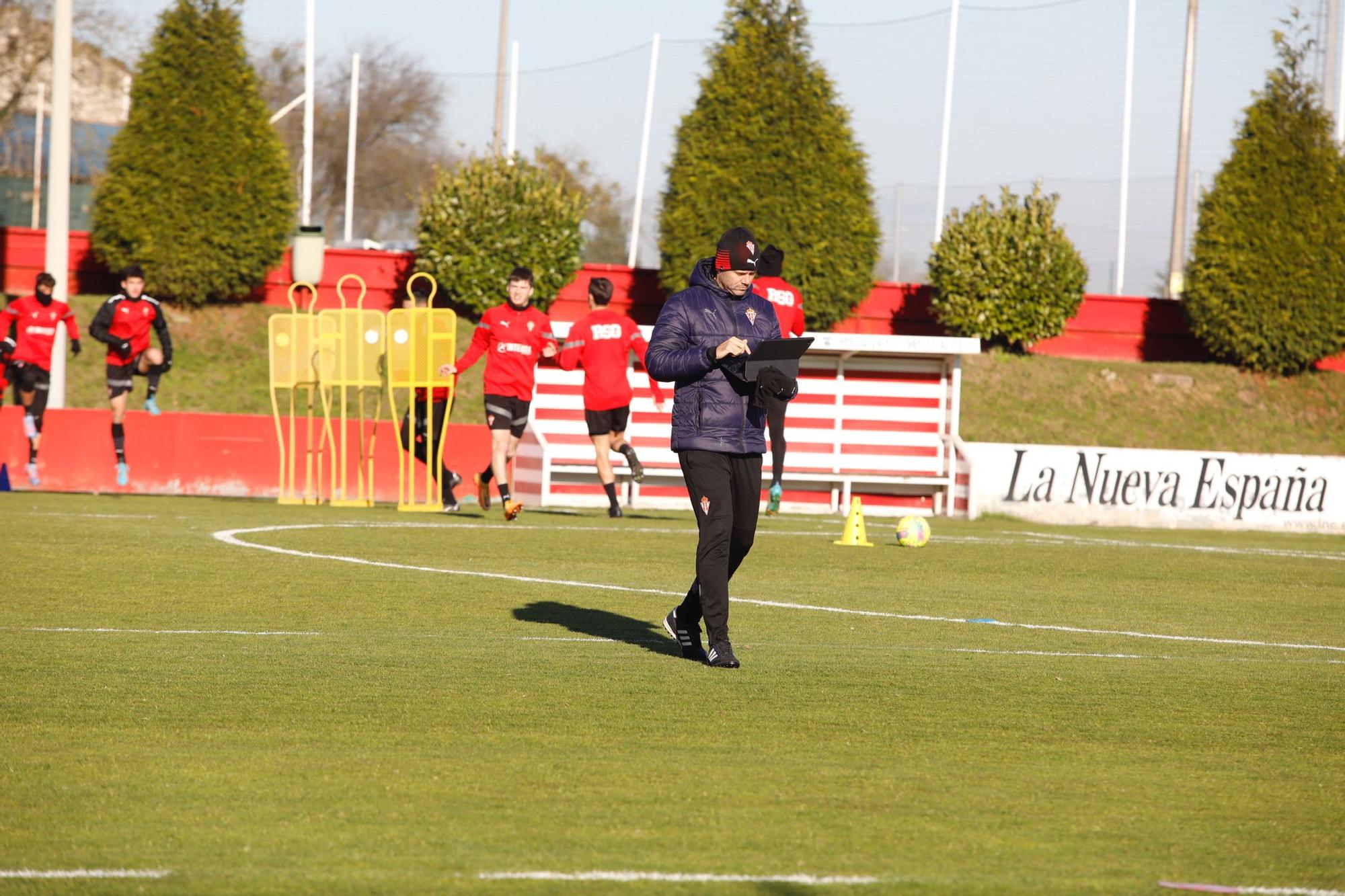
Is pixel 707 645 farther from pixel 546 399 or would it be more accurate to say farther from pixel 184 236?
pixel 184 236

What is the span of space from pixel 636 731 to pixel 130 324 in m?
14.7

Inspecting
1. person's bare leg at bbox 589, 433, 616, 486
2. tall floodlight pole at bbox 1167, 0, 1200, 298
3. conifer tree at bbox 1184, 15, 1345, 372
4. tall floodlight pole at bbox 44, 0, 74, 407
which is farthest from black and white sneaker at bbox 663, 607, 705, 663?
tall floodlight pole at bbox 1167, 0, 1200, 298

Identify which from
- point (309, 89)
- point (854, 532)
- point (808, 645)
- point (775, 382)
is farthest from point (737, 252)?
point (309, 89)

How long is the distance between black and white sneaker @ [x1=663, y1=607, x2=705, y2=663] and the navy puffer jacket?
87 centimetres

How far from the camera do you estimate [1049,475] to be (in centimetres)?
2047

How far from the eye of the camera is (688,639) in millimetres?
7785

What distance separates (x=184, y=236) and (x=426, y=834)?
27.3m

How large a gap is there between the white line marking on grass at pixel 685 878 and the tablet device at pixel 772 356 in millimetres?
3487

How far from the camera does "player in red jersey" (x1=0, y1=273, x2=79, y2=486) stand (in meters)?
19.2

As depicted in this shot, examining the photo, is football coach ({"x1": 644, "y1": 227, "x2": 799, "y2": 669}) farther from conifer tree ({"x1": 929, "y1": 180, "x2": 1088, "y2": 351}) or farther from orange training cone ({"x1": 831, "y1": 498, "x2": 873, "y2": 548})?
conifer tree ({"x1": 929, "y1": 180, "x2": 1088, "y2": 351})

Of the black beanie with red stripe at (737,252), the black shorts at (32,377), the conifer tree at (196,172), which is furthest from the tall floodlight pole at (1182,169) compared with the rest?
the black beanie with red stripe at (737,252)

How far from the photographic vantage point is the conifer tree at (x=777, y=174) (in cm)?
3002

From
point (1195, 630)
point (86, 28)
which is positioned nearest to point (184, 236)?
point (86, 28)

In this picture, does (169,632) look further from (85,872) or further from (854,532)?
(854,532)
